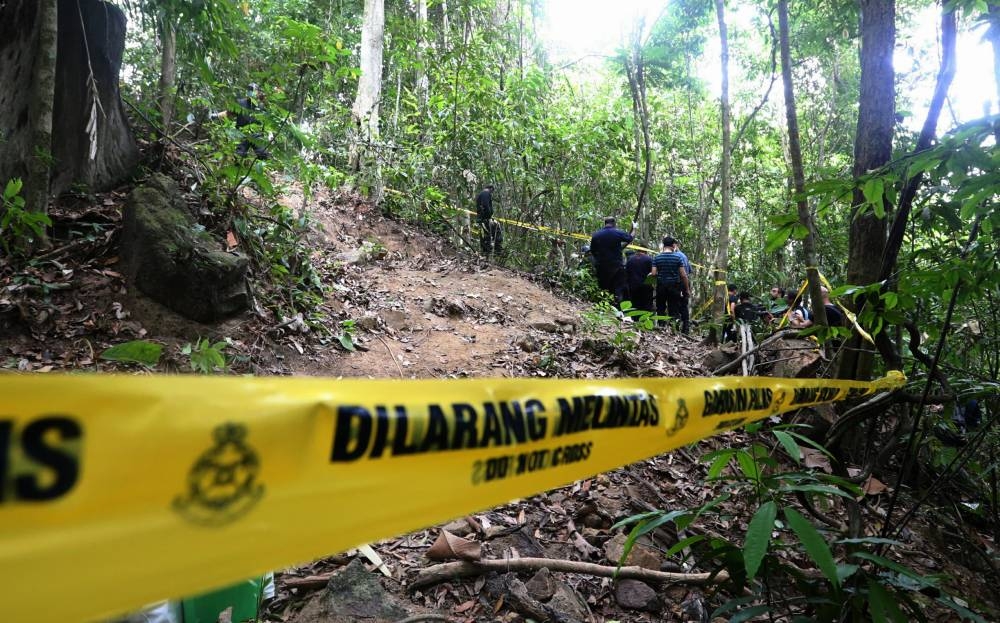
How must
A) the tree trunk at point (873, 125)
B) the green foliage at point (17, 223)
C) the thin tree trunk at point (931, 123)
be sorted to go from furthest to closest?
the tree trunk at point (873, 125) → the green foliage at point (17, 223) → the thin tree trunk at point (931, 123)

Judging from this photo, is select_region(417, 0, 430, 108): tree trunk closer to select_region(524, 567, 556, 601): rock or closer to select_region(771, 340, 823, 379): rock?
select_region(771, 340, 823, 379): rock

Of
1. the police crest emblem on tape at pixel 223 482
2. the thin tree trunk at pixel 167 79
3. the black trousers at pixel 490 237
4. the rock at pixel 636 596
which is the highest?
the thin tree trunk at pixel 167 79

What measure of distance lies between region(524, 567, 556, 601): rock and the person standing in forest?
7660mm

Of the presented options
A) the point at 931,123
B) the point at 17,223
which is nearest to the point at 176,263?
the point at 17,223

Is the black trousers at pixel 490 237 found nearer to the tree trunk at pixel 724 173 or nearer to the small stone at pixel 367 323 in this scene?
the tree trunk at pixel 724 173

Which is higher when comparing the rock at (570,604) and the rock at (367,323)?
the rock at (367,323)

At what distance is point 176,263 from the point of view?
4.79 meters

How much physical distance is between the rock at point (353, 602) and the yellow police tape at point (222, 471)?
179cm

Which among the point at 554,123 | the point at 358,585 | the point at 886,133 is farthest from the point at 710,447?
the point at 554,123

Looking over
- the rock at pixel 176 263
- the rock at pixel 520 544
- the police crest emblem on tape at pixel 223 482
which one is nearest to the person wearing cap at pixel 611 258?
the rock at pixel 176 263

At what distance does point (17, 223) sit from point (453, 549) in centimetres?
454

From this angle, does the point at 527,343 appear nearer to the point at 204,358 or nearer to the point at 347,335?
the point at 347,335

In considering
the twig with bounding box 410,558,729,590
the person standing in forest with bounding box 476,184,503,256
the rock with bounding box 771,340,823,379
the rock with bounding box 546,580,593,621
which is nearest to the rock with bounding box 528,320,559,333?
the rock with bounding box 771,340,823,379

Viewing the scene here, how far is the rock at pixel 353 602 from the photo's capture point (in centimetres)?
252
